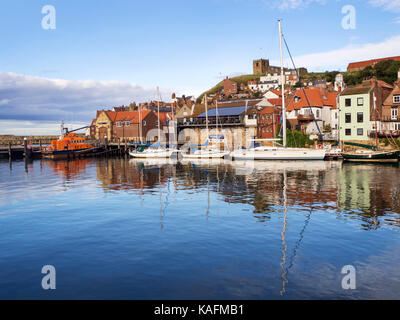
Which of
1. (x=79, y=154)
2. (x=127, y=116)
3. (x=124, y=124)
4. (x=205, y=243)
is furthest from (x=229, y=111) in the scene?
(x=205, y=243)

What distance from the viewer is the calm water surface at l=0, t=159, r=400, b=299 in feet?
33.1

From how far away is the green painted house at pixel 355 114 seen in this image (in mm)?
61312

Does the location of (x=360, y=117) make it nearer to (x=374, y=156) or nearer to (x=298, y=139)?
(x=298, y=139)

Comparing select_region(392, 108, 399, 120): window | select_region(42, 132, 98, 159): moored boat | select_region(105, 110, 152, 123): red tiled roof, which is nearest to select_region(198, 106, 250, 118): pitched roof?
select_region(105, 110, 152, 123): red tiled roof

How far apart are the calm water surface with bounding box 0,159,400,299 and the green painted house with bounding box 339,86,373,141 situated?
38.3 m

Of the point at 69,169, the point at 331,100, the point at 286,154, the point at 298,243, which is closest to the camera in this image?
the point at 298,243

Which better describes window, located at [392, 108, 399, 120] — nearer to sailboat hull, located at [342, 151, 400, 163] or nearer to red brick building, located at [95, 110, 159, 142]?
sailboat hull, located at [342, 151, 400, 163]

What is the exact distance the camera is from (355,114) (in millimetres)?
62750

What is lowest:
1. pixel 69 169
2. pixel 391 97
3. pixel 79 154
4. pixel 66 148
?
pixel 69 169

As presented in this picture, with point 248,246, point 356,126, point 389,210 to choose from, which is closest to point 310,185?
point 389,210

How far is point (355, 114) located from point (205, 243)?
189 ft

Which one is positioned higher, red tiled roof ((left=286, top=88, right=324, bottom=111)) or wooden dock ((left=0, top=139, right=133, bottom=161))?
red tiled roof ((left=286, top=88, right=324, bottom=111))
